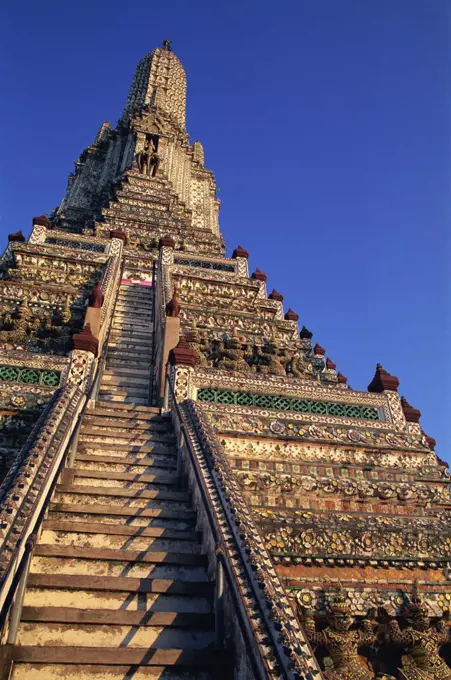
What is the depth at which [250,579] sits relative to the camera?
14.2 ft

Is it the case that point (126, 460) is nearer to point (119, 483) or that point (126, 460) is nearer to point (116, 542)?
point (119, 483)

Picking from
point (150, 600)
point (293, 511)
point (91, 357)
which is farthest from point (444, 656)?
point (91, 357)

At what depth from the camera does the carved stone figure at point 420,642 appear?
5.23 meters

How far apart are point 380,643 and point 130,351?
33.6 ft

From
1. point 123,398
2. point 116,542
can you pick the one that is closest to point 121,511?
point 116,542

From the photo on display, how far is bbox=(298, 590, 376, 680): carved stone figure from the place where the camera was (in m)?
4.99

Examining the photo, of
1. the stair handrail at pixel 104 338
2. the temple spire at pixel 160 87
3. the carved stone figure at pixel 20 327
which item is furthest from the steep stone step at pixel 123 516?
the temple spire at pixel 160 87

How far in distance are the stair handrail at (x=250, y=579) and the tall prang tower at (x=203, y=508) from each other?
0.02 meters

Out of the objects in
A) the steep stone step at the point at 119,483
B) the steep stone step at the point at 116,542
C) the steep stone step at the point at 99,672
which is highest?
the steep stone step at the point at 119,483

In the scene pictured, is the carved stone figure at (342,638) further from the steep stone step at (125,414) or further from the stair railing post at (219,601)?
the steep stone step at (125,414)

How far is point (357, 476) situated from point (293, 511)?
2239 mm

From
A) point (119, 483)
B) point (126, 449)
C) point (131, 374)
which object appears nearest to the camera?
point (119, 483)

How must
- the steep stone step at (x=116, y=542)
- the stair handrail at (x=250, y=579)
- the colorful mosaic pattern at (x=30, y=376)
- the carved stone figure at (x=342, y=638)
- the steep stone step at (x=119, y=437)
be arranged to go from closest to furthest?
the stair handrail at (x=250, y=579)
the carved stone figure at (x=342, y=638)
the steep stone step at (x=116, y=542)
the steep stone step at (x=119, y=437)
the colorful mosaic pattern at (x=30, y=376)

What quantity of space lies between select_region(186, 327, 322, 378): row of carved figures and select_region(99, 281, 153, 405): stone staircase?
148 centimetres
